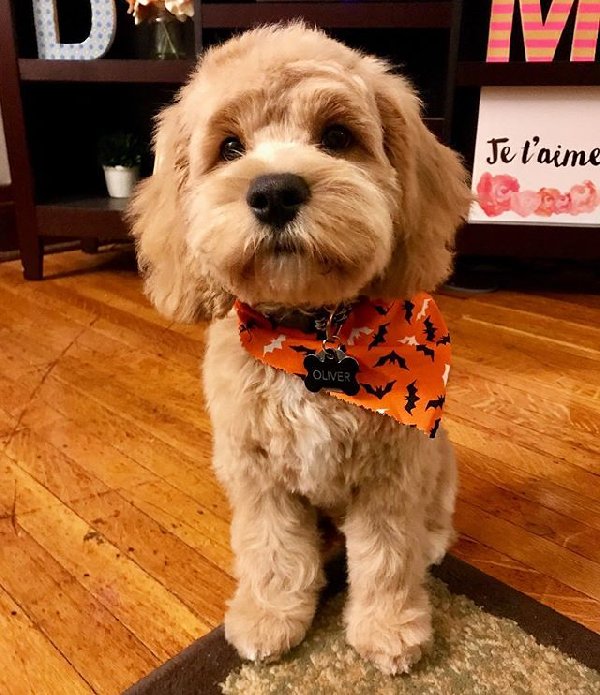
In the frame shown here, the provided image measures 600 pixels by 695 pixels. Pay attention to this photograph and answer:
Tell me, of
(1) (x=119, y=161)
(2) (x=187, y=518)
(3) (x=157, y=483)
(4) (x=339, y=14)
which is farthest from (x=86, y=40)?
(2) (x=187, y=518)

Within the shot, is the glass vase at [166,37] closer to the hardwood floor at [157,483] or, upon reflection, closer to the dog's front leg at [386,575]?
the hardwood floor at [157,483]

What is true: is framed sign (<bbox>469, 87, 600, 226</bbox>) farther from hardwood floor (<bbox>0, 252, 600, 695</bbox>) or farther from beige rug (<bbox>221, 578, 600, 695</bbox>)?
beige rug (<bbox>221, 578, 600, 695</bbox>)

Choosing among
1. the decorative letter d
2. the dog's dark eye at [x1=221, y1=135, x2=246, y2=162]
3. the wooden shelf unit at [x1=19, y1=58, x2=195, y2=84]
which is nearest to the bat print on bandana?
the dog's dark eye at [x1=221, y1=135, x2=246, y2=162]

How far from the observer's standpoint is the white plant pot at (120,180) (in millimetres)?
2547

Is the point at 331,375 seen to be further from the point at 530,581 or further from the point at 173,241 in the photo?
the point at 530,581

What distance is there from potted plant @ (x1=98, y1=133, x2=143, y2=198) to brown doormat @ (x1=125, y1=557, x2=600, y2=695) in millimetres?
1934

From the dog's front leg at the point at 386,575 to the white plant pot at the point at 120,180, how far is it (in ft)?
6.31

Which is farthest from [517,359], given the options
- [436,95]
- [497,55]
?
[436,95]

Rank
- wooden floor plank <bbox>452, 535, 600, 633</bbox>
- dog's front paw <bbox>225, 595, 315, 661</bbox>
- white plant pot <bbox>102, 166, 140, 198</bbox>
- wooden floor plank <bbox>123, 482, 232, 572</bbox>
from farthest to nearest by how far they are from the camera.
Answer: white plant pot <bbox>102, 166, 140, 198</bbox> → wooden floor plank <bbox>123, 482, 232, 572</bbox> → wooden floor plank <bbox>452, 535, 600, 633</bbox> → dog's front paw <bbox>225, 595, 315, 661</bbox>

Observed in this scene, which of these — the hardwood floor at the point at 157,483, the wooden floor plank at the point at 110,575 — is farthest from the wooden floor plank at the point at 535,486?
the wooden floor plank at the point at 110,575

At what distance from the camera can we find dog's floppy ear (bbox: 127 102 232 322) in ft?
2.99

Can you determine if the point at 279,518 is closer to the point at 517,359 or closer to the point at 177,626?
the point at 177,626

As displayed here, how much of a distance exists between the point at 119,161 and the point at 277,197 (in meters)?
2.00

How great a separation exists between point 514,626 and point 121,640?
0.55 meters
